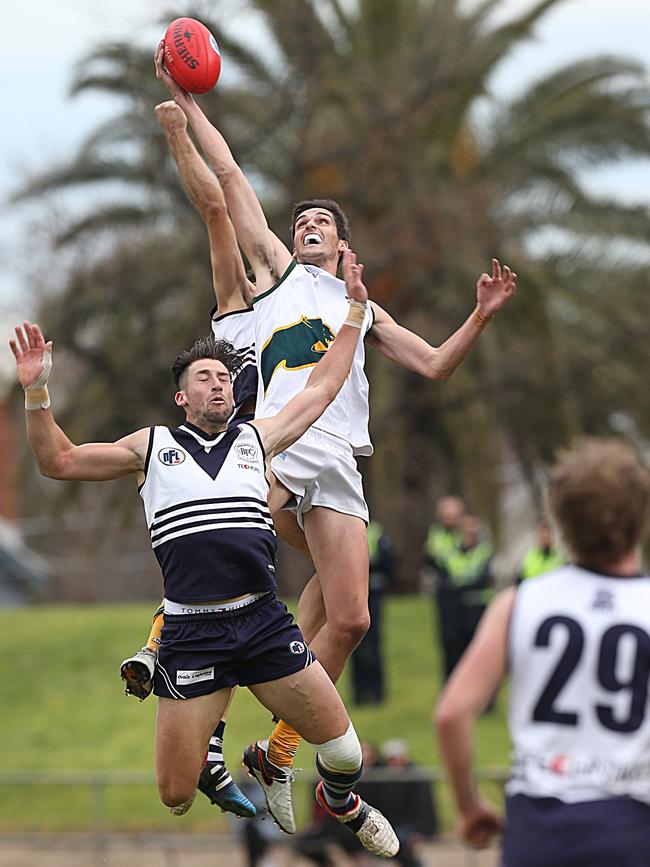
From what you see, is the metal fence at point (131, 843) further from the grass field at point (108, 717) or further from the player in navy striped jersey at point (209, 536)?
the player in navy striped jersey at point (209, 536)

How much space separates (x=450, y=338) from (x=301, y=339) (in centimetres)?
72

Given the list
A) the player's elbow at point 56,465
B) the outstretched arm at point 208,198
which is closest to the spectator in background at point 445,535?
the outstretched arm at point 208,198

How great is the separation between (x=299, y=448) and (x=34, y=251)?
97.2 feet

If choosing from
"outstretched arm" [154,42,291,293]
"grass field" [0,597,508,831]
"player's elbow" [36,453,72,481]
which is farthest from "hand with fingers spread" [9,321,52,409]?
"grass field" [0,597,508,831]

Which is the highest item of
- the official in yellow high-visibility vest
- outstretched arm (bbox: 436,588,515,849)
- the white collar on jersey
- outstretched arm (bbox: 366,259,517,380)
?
outstretched arm (bbox: 366,259,517,380)


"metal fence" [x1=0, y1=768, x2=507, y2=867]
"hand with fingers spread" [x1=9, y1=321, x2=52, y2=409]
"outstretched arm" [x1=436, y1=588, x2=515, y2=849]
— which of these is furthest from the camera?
"metal fence" [x1=0, y1=768, x2=507, y2=867]

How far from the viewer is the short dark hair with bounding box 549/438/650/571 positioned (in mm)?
4387

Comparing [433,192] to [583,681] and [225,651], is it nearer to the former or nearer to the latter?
[225,651]

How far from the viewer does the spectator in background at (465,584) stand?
55.3 ft

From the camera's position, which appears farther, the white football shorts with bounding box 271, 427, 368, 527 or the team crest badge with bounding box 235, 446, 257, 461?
the white football shorts with bounding box 271, 427, 368, 527

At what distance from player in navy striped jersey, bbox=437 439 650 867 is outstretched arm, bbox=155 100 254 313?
2.87 m

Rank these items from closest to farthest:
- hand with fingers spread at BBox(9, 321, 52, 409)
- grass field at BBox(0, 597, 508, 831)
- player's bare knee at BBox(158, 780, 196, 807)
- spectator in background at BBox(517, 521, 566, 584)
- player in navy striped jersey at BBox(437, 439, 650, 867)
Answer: player in navy striped jersey at BBox(437, 439, 650, 867)
hand with fingers spread at BBox(9, 321, 52, 409)
player's bare knee at BBox(158, 780, 196, 807)
spectator in background at BBox(517, 521, 566, 584)
grass field at BBox(0, 597, 508, 831)

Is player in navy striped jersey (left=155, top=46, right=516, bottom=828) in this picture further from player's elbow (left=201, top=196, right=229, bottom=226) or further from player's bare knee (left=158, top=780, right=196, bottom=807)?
player's bare knee (left=158, top=780, right=196, bottom=807)

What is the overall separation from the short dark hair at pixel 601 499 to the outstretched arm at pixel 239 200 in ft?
9.93
